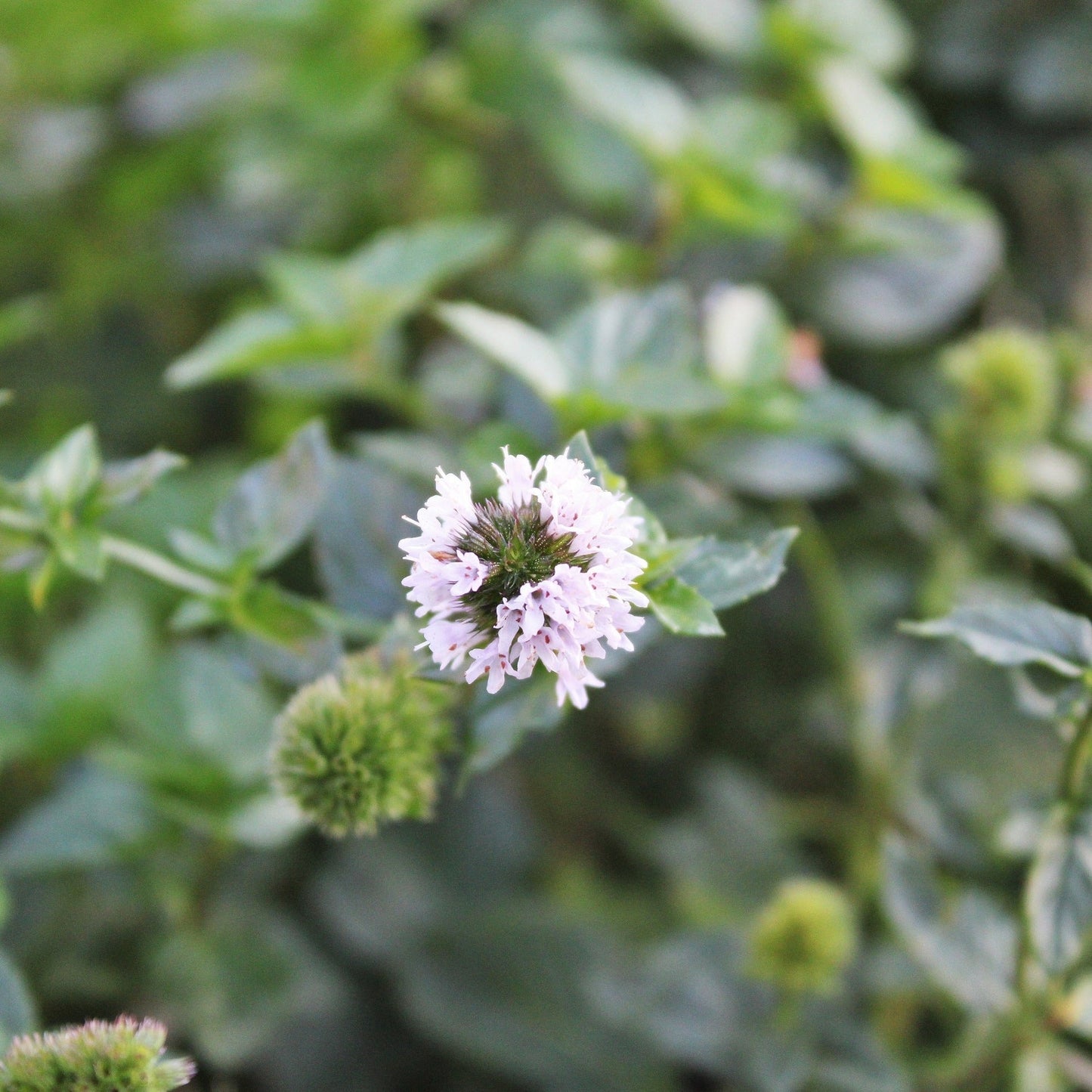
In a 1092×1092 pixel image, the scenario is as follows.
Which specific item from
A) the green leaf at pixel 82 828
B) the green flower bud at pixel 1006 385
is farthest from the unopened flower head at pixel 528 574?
the green flower bud at pixel 1006 385

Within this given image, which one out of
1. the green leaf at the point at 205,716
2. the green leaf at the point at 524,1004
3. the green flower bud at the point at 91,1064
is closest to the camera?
the green flower bud at the point at 91,1064

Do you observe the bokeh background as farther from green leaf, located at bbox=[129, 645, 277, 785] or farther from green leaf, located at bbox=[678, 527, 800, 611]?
green leaf, located at bbox=[678, 527, 800, 611]

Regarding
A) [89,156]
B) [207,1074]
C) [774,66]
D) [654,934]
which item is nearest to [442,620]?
[207,1074]

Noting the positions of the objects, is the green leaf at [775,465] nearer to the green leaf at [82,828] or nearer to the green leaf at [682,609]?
the green leaf at [682,609]

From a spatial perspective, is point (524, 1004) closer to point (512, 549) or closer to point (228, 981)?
point (228, 981)

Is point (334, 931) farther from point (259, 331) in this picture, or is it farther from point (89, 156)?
point (89, 156)

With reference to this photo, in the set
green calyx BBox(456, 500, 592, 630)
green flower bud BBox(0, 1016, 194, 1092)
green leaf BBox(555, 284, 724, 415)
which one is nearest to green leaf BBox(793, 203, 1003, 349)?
green leaf BBox(555, 284, 724, 415)
